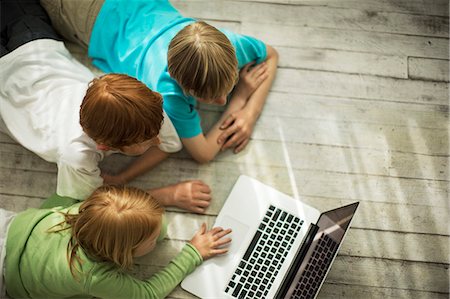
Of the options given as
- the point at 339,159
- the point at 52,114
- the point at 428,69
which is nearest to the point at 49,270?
the point at 52,114

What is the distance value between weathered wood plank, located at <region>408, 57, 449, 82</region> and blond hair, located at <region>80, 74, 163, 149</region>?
89 centimetres

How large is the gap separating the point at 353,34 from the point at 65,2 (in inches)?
35.3

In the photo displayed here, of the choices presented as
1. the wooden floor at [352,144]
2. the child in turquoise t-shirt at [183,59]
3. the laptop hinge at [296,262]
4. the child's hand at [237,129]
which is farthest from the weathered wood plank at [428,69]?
the laptop hinge at [296,262]

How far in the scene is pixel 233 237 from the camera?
4.99 feet

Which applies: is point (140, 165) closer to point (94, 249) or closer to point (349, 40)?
point (94, 249)

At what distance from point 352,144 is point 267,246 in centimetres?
42

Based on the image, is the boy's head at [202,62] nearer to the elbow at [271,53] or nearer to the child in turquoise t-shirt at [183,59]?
the child in turquoise t-shirt at [183,59]

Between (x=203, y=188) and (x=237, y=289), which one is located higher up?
(x=203, y=188)

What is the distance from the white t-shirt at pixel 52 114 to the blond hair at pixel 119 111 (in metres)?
0.13

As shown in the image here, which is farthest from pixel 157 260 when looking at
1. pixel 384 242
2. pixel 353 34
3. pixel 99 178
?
pixel 353 34

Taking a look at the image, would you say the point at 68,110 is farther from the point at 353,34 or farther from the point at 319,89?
the point at 353,34

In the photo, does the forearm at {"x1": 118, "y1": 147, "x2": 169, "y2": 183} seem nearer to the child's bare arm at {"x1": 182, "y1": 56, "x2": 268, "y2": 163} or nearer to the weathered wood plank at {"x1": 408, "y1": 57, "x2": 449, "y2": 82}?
the child's bare arm at {"x1": 182, "y1": 56, "x2": 268, "y2": 163}

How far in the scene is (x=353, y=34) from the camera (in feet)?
5.73

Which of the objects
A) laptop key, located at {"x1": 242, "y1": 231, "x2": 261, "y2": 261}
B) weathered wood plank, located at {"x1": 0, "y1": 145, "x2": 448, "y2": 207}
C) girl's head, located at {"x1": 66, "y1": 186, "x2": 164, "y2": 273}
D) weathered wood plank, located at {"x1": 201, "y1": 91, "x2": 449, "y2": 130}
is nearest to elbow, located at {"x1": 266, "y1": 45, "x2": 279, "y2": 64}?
weathered wood plank, located at {"x1": 201, "y1": 91, "x2": 449, "y2": 130}
